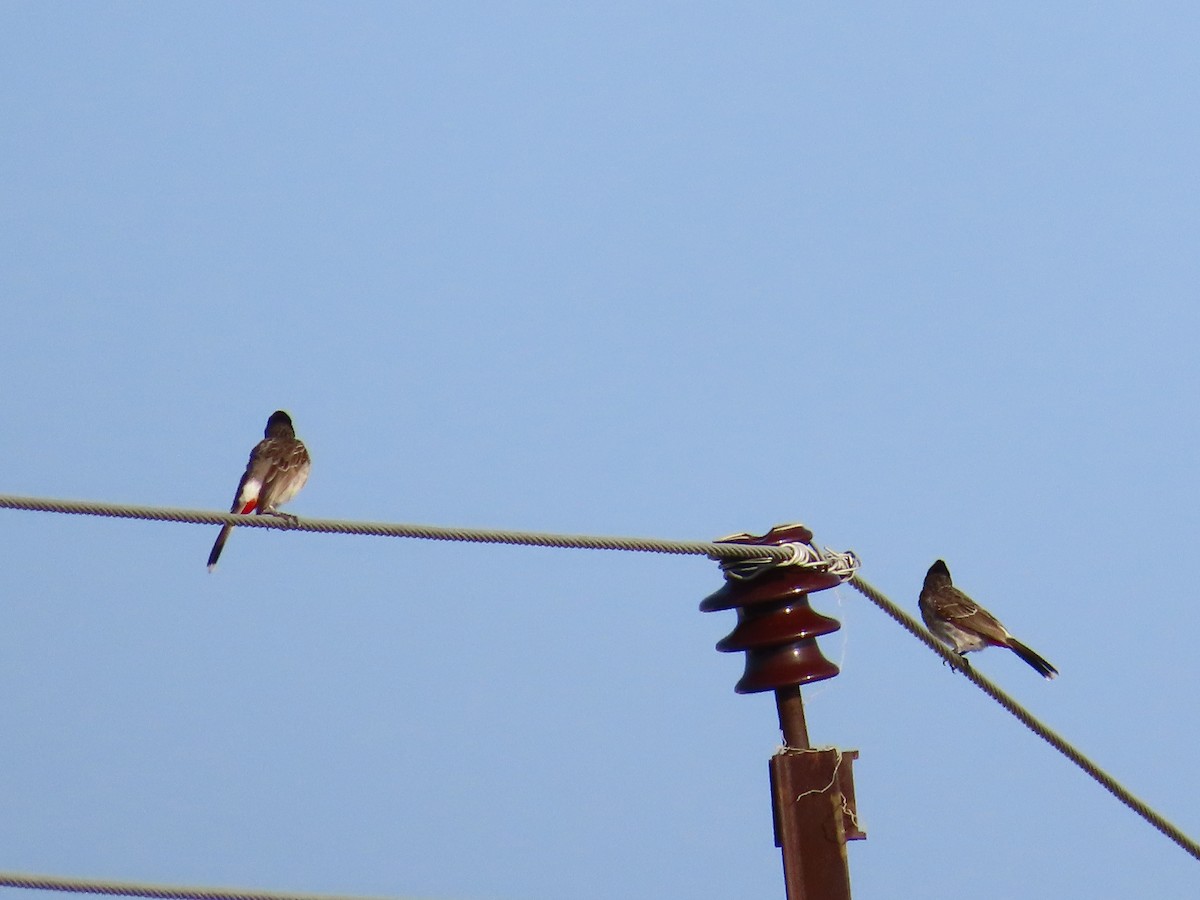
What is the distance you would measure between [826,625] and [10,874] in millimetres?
1916

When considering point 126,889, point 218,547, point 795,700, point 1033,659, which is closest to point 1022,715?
point 795,700

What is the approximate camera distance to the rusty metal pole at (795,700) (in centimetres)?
375

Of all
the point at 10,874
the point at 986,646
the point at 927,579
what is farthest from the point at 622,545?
the point at 927,579

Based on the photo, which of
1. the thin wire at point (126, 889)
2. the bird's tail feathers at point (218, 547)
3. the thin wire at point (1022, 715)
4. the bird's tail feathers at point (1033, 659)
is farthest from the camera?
the bird's tail feathers at point (1033, 659)

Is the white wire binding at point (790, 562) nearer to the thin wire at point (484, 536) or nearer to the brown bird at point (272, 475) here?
the thin wire at point (484, 536)

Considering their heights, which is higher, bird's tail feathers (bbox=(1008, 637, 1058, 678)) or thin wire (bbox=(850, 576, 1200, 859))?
bird's tail feathers (bbox=(1008, 637, 1058, 678))

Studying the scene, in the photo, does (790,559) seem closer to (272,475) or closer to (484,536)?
(484,536)

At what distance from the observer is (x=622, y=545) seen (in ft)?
14.1

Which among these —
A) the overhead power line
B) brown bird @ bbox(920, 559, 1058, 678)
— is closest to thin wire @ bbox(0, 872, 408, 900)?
the overhead power line

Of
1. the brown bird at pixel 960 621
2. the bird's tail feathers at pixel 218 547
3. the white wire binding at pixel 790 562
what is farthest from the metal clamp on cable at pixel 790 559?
the brown bird at pixel 960 621

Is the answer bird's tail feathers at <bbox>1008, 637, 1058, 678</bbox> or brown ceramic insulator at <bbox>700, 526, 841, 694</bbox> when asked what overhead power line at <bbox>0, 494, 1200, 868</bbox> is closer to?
brown ceramic insulator at <bbox>700, 526, 841, 694</bbox>

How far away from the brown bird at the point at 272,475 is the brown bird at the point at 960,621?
447 cm

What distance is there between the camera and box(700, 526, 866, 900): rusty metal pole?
375 centimetres

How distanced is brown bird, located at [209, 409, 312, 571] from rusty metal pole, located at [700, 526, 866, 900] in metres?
5.92
